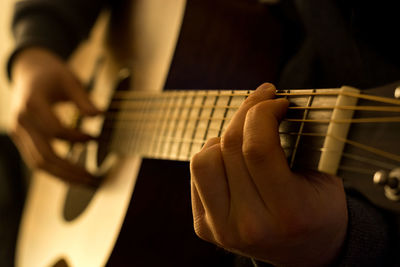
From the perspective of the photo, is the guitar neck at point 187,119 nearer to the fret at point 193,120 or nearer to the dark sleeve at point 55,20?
the fret at point 193,120

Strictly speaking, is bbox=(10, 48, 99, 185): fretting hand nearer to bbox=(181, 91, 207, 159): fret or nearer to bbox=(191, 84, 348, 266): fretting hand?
bbox=(181, 91, 207, 159): fret

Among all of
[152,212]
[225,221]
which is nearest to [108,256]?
[152,212]

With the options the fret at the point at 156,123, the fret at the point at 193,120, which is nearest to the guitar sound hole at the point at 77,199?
the fret at the point at 156,123

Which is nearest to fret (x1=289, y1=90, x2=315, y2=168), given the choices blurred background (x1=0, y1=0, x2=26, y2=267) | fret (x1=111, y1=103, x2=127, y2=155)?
fret (x1=111, y1=103, x2=127, y2=155)

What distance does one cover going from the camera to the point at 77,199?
810 mm

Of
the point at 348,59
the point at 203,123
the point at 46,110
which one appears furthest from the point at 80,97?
the point at 348,59

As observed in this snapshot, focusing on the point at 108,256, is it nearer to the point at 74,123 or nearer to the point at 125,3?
the point at 74,123

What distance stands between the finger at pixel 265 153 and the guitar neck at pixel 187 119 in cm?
3

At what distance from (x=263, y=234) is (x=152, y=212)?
0.30m

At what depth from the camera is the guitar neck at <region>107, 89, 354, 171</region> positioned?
13.9 inches

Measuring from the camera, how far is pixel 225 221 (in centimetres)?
38

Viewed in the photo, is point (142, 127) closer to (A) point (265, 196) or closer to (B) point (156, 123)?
(B) point (156, 123)

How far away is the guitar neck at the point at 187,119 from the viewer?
1.15 ft

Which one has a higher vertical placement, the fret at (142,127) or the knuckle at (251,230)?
the knuckle at (251,230)
